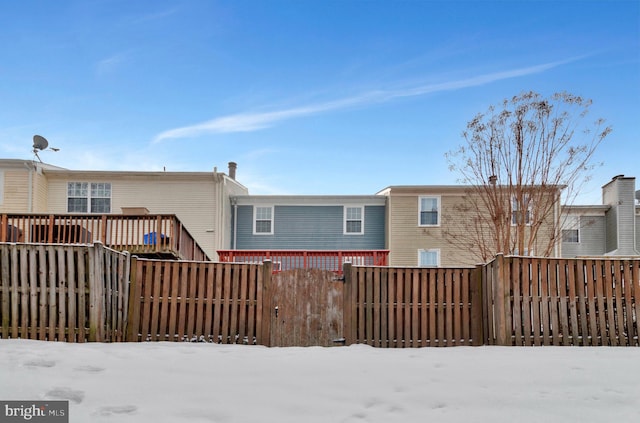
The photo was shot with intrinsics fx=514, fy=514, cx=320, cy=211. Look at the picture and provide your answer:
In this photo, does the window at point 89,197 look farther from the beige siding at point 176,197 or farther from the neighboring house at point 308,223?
the neighboring house at point 308,223

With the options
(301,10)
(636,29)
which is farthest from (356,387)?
(636,29)

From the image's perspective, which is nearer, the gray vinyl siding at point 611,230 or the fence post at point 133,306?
the fence post at point 133,306

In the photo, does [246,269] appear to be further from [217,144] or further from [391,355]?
[217,144]

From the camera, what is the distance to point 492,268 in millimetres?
7621

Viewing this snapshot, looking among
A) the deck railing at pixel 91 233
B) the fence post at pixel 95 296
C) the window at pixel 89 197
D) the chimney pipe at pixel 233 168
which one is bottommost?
the fence post at pixel 95 296

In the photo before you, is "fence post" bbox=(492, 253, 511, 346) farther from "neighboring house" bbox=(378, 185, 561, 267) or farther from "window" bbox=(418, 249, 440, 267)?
"window" bbox=(418, 249, 440, 267)

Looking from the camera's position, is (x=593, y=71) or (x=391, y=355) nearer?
(x=391, y=355)

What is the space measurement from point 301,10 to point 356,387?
13193 millimetres

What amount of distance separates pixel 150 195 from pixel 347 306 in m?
15.9

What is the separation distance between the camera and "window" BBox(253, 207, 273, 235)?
75.3ft

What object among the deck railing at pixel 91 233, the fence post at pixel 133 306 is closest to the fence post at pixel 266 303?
the fence post at pixel 133 306

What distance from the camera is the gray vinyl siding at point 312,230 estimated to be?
74.9 ft

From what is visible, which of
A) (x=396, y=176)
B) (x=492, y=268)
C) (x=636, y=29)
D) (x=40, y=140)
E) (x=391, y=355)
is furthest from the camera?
(x=396, y=176)

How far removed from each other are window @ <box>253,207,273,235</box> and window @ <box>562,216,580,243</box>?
13520 millimetres
